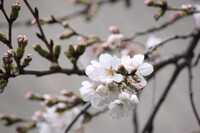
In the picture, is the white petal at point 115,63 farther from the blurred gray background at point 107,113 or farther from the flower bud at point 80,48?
the blurred gray background at point 107,113

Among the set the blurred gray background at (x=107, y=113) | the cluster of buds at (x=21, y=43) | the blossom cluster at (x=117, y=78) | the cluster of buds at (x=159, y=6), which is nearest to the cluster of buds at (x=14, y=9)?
the cluster of buds at (x=21, y=43)

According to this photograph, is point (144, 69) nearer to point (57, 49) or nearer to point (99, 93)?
point (99, 93)

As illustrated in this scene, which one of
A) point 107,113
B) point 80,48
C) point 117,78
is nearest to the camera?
point 117,78

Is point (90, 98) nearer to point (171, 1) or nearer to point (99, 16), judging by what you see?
point (171, 1)

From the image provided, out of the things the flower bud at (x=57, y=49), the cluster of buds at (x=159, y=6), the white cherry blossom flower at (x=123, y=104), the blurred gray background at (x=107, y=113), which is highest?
the cluster of buds at (x=159, y=6)

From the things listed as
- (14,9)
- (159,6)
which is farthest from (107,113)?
(14,9)

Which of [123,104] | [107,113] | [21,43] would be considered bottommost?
[107,113]

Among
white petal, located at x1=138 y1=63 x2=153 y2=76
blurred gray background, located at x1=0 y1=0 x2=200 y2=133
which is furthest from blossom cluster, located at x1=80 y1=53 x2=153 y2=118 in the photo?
blurred gray background, located at x1=0 y1=0 x2=200 y2=133

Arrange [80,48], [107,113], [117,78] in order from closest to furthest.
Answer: [117,78]
[80,48]
[107,113]

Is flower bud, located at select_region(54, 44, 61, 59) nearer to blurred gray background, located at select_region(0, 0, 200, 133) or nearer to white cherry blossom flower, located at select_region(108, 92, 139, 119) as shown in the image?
white cherry blossom flower, located at select_region(108, 92, 139, 119)
